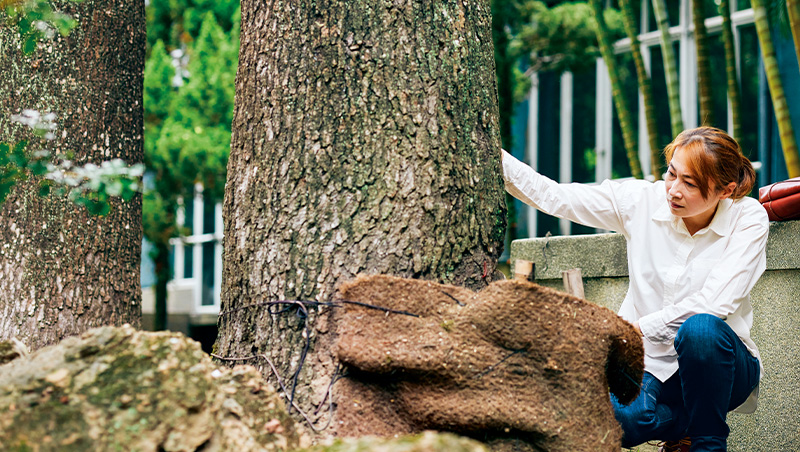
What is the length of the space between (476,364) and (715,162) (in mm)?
1418

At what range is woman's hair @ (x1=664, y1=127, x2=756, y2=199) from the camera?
9.64 feet

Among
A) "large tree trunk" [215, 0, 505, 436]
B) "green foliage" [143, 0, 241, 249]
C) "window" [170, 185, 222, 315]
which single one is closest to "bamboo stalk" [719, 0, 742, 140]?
"large tree trunk" [215, 0, 505, 436]

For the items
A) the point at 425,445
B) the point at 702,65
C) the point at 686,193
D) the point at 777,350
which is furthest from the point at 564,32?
the point at 425,445

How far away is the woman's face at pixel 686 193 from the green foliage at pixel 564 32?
20.0ft

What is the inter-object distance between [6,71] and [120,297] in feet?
4.01

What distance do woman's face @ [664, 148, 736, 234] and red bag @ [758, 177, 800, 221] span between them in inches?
31.7

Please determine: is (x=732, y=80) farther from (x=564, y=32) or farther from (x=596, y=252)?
(x=564, y=32)

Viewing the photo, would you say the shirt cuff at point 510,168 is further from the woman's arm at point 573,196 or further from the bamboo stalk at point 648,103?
the bamboo stalk at point 648,103

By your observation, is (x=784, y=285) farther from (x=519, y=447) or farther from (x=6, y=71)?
(x=6, y=71)

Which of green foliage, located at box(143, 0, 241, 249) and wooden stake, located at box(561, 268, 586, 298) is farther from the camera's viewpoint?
green foliage, located at box(143, 0, 241, 249)

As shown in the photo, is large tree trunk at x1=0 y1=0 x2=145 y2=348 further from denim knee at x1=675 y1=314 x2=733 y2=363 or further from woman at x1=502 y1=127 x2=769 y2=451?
denim knee at x1=675 y1=314 x2=733 y2=363

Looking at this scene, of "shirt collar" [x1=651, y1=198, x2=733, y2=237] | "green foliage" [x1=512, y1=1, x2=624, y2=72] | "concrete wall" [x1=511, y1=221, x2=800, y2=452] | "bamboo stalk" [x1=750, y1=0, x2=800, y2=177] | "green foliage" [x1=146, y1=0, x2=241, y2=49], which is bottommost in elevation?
"concrete wall" [x1=511, y1=221, x2=800, y2=452]

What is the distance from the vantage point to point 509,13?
8.68 meters

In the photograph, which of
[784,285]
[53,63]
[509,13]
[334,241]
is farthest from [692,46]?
[334,241]
